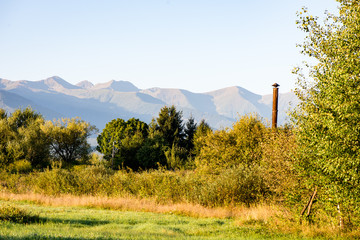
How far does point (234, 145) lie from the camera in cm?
2772

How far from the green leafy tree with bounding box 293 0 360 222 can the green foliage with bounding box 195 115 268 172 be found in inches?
530

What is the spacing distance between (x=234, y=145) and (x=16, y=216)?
18.6 meters

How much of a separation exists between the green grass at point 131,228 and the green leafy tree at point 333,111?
8.80 feet

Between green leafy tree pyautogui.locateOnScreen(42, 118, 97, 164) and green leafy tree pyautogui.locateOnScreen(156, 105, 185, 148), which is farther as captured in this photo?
green leafy tree pyautogui.locateOnScreen(156, 105, 185, 148)

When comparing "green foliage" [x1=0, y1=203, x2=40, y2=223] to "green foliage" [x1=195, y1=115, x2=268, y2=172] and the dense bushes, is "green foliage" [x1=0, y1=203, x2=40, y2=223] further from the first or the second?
"green foliage" [x1=195, y1=115, x2=268, y2=172]

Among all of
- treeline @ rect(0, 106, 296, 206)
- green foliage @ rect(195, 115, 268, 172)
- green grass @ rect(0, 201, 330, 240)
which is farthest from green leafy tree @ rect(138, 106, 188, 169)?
green grass @ rect(0, 201, 330, 240)

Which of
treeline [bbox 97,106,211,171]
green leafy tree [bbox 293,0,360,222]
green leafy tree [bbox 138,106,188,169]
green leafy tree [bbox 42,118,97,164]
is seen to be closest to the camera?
green leafy tree [bbox 293,0,360,222]

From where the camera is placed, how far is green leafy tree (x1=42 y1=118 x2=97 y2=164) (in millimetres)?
45875

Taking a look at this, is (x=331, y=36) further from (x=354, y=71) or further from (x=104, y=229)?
(x=104, y=229)

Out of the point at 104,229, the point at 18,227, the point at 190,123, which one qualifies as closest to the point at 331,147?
the point at 104,229

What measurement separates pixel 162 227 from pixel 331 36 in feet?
30.5

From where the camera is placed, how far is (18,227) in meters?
10.6

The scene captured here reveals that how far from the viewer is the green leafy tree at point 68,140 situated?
45.9 m

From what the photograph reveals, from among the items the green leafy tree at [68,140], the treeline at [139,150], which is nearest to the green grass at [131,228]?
the treeline at [139,150]
